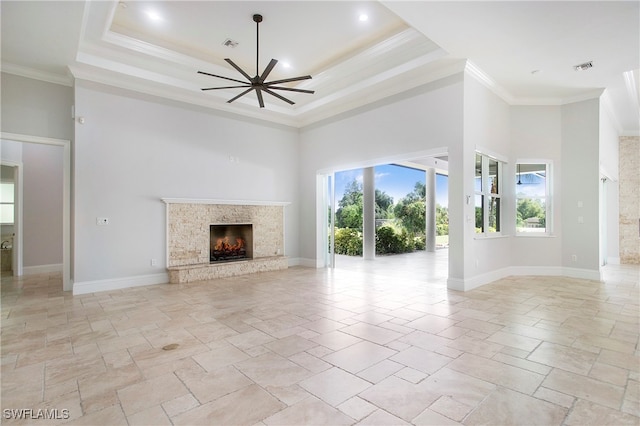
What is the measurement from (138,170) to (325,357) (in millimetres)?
4811

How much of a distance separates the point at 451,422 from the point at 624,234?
979 centimetres

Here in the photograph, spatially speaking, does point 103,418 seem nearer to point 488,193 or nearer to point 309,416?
point 309,416

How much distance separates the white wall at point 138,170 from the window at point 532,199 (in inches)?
226

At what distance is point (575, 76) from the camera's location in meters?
5.43

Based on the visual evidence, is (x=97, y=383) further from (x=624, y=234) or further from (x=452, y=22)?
(x=624, y=234)

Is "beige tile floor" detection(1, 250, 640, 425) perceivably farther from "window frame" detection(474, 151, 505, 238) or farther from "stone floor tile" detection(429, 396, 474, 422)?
"window frame" detection(474, 151, 505, 238)

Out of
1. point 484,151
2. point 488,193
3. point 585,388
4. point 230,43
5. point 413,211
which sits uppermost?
point 230,43

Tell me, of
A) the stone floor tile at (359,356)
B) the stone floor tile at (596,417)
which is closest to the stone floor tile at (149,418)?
the stone floor tile at (359,356)

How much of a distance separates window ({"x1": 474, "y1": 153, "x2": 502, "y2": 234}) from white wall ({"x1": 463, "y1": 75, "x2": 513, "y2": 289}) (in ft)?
0.48

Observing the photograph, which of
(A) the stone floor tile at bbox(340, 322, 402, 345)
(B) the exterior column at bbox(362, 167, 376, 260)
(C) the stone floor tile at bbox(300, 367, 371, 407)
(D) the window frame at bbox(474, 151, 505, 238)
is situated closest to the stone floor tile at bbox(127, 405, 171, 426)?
(C) the stone floor tile at bbox(300, 367, 371, 407)

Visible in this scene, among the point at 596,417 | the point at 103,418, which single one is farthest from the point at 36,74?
the point at 596,417

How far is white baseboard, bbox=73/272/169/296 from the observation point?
5094 millimetres

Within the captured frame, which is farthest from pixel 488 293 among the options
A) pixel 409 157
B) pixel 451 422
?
pixel 451 422

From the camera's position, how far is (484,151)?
572 centimetres
